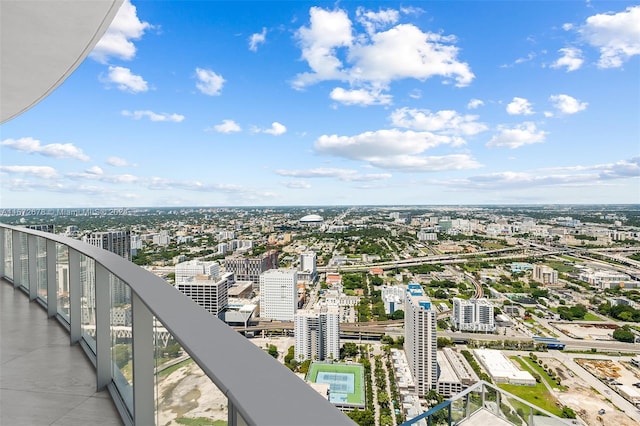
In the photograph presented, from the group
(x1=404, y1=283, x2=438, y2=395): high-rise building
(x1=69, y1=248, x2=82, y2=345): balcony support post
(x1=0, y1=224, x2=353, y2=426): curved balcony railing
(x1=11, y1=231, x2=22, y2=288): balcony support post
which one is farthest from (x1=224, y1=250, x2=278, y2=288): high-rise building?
(x1=69, y1=248, x2=82, y2=345): balcony support post

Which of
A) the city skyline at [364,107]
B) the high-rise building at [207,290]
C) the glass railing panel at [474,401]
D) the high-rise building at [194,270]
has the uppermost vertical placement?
the city skyline at [364,107]

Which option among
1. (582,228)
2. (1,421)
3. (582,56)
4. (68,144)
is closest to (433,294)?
(582,228)

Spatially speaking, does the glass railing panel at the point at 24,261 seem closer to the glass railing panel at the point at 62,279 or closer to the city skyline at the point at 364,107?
the glass railing panel at the point at 62,279

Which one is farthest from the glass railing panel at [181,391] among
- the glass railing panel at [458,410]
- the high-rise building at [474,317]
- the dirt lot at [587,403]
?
the high-rise building at [474,317]

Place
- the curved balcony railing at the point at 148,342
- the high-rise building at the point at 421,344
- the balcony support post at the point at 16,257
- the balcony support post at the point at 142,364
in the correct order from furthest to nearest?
the high-rise building at the point at 421,344 → the balcony support post at the point at 16,257 → the balcony support post at the point at 142,364 → the curved balcony railing at the point at 148,342

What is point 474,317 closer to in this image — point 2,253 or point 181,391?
point 2,253

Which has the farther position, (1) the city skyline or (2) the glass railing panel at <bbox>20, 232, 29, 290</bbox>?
(1) the city skyline

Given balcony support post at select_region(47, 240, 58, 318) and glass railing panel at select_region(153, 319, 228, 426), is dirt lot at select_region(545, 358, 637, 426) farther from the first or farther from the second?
balcony support post at select_region(47, 240, 58, 318)

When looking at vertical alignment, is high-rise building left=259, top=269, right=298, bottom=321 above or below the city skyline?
below
